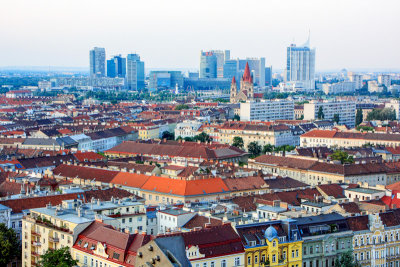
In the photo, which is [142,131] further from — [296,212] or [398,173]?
[296,212]

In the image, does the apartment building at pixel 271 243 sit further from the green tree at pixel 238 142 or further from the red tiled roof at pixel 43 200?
the green tree at pixel 238 142

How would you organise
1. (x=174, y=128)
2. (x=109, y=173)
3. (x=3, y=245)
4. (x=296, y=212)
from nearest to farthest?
(x=3, y=245) < (x=296, y=212) < (x=109, y=173) < (x=174, y=128)

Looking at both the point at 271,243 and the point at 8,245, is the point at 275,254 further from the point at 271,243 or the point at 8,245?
the point at 8,245

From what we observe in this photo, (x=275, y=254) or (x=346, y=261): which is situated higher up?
(x=275, y=254)

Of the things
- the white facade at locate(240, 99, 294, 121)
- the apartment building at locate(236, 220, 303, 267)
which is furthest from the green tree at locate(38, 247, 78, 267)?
the white facade at locate(240, 99, 294, 121)

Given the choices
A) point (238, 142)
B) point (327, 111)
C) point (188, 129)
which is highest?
point (327, 111)

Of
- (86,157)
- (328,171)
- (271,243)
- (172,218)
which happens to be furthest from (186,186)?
(86,157)

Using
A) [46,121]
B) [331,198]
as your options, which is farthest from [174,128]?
[331,198]

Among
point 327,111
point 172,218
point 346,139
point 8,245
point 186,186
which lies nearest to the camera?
point 8,245
